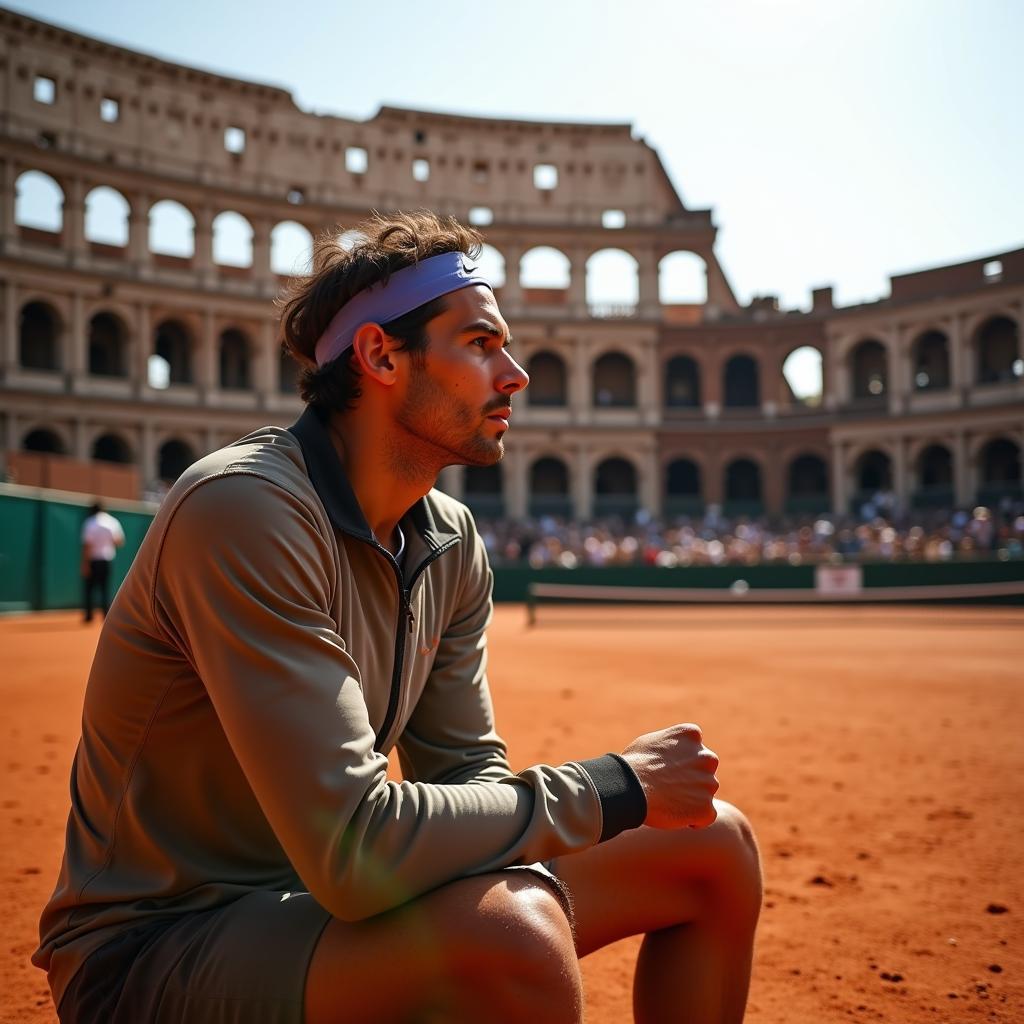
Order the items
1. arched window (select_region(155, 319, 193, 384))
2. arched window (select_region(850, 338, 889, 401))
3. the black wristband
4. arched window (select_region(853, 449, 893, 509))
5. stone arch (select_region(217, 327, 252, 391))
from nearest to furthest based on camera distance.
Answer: the black wristband
arched window (select_region(155, 319, 193, 384))
stone arch (select_region(217, 327, 252, 391))
arched window (select_region(853, 449, 893, 509))
arched window (select_region(850, 338, 889, 401))

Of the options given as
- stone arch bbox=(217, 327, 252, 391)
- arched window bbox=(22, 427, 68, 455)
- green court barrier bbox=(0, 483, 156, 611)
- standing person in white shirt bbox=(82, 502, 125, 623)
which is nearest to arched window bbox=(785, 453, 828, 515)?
stone arch bbox=(217, 327, 252, 391)

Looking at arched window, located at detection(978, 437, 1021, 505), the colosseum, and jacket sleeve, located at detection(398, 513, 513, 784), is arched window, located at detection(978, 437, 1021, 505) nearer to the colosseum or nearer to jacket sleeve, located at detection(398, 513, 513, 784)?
the colosseum

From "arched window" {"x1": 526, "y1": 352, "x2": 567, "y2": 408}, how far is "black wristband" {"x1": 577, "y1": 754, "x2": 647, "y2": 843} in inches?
1851

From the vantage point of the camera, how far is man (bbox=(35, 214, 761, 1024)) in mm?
Result: 1474

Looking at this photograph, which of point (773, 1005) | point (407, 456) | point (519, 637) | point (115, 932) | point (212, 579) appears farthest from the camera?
point (519, 637)

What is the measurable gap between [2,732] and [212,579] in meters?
6.07

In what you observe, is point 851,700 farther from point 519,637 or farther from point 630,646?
point 519,637

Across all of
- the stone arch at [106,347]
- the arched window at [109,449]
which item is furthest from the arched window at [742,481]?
the stone arch at [106,347]

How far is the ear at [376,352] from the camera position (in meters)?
1.92

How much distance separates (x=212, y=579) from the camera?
4.92ft

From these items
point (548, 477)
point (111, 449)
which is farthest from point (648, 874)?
point (548, 477)

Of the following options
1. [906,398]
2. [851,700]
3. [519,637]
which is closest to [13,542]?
[519,637]

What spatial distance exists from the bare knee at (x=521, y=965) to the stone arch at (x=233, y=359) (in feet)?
148

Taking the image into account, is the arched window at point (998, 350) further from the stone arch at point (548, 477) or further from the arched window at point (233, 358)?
the arched window at point (233, 358)
